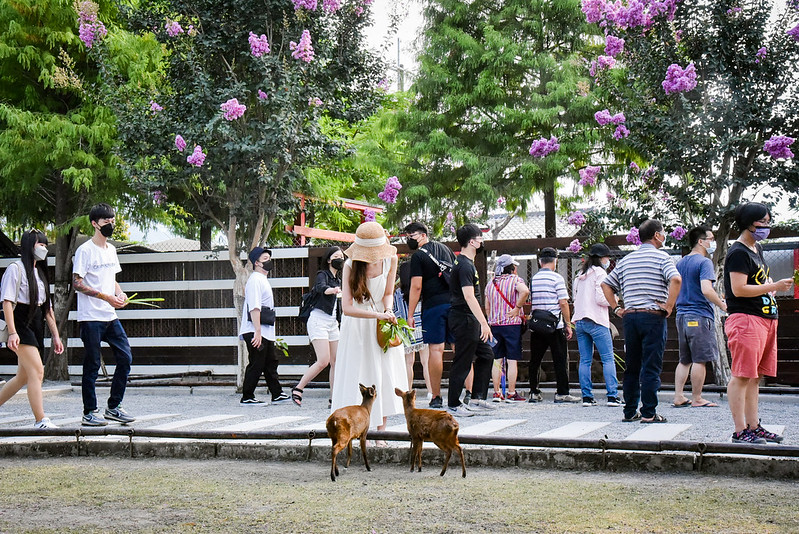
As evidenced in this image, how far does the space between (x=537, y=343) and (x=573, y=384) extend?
6.95ft

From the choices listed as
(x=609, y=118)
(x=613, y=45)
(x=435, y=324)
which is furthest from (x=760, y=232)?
(x=613, y=45)

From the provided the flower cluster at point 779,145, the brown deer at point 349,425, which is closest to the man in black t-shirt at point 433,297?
the brown deer at point 349,425

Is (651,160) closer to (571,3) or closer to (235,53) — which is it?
(235,53)

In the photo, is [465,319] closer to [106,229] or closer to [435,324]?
[435,324]

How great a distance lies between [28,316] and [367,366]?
3.55 m

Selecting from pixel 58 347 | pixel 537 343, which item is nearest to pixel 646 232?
pixel 537 343

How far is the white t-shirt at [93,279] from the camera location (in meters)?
8.58

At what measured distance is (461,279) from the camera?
9.20m

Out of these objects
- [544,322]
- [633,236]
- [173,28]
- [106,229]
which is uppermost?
[173,28]

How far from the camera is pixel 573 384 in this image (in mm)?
13336

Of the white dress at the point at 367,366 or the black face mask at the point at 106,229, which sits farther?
the black face mask at the point at 106,229

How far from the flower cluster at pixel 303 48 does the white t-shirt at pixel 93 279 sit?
222 inches

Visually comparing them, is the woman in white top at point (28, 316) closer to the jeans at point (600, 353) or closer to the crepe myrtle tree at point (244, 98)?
the crepe myrtle tree at point (244, 98)

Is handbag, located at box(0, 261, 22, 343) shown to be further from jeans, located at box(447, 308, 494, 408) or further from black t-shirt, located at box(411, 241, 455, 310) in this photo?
jeans, located at box(447, 308, 494, 408)
